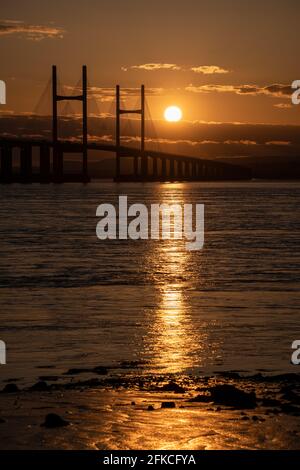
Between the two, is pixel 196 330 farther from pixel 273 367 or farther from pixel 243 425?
pixel 243 425

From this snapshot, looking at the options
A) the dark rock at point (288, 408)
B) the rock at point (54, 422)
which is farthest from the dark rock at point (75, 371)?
the dark rock at point (288, 408)

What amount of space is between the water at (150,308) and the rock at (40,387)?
40 cm

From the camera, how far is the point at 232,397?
817cm

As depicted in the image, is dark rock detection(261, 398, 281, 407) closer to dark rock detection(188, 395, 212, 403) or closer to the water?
dark rock detection(188, 395, 212, 403)

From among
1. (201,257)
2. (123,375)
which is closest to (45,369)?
(123,375)

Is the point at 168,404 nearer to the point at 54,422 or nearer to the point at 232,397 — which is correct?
the point at 232,397

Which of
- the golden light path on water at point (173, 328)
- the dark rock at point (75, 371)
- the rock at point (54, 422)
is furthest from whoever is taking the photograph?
the golden light path on water at point (173, 328)

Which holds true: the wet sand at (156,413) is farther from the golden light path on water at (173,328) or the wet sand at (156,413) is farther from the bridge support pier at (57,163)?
the bridge support pier at (57,163)

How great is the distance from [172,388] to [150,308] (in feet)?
21.0

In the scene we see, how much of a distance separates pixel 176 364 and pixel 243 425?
269 cm

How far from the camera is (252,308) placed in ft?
48.3

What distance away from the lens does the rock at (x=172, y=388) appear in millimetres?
8567

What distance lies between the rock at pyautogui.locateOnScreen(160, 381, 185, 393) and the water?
2.85 ft
